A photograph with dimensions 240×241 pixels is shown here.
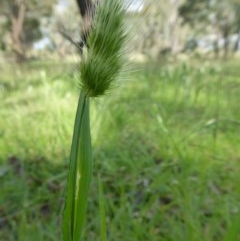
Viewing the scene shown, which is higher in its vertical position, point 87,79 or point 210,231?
point 87,79

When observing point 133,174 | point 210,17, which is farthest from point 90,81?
point 210,17

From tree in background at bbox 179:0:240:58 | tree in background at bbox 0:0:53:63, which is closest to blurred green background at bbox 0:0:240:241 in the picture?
tree in background at bbox 0:0:53:63

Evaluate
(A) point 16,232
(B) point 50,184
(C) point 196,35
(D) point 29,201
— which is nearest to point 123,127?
(B) point 50,184

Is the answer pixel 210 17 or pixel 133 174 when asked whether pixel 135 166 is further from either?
pixel 210 17

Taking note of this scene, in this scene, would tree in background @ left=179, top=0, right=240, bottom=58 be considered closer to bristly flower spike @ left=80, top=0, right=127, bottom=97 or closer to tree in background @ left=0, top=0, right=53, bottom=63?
tree in background @ left=0, top=0, right=53, bottom=63

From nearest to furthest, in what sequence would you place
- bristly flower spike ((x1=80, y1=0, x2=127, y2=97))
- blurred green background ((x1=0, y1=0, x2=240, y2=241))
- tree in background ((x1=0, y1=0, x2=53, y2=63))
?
→ bristly flower spike ((x1=80, y1=0, x2=127, y2=97)) → blurred green background ((x1=0, y1=0, x2=240, y2=241)) → tree in background ((x1=0, y1=0, x2=53, y2=63))

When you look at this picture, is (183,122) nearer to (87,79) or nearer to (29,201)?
(29,201)

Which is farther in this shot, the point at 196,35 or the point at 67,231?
the point at 196,35

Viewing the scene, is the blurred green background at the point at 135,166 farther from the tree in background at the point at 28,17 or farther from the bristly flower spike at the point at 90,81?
the tree in background at the point at 28,17
